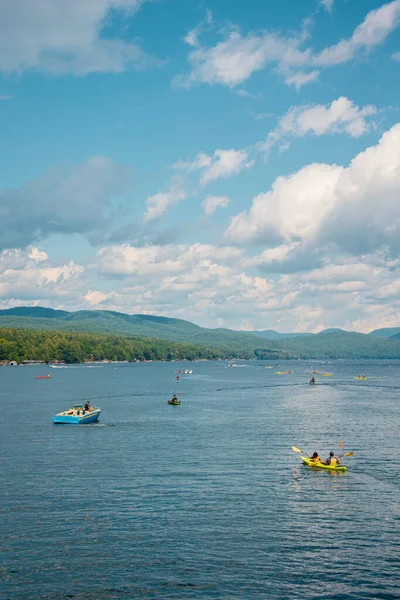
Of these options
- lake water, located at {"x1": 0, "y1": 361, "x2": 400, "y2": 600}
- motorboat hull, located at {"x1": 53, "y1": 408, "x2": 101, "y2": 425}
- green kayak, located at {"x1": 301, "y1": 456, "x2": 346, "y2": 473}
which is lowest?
lake water, located at {"x1": 0, "y1": 361, "x2": 400, "y2": 600}

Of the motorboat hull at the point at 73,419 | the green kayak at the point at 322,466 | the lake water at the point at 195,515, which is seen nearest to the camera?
the lake water at the point at 195,515

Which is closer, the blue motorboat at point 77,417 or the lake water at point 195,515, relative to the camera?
the lake water at point 195,515

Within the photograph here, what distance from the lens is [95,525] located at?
169ft

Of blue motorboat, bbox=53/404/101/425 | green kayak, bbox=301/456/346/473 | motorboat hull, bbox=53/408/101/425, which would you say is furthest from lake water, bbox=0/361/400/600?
blue motorboat, bbox=53/404/101/425

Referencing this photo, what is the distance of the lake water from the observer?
4112 centimetres

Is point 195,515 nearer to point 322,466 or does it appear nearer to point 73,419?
point 322,466

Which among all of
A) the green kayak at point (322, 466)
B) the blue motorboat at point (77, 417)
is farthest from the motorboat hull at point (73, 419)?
the green kayak at point (322, 466)

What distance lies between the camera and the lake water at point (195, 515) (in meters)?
41.1

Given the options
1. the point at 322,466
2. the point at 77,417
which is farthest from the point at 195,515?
the point at 77,417

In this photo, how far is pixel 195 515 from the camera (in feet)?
179

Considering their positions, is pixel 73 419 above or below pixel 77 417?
below

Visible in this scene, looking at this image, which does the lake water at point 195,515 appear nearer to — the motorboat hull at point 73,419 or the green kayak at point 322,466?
the green kayak at point 322,466


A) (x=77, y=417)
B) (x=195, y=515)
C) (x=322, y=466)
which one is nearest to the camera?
(x=195, y=515)

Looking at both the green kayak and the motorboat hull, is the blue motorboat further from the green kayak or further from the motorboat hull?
the green kayak
